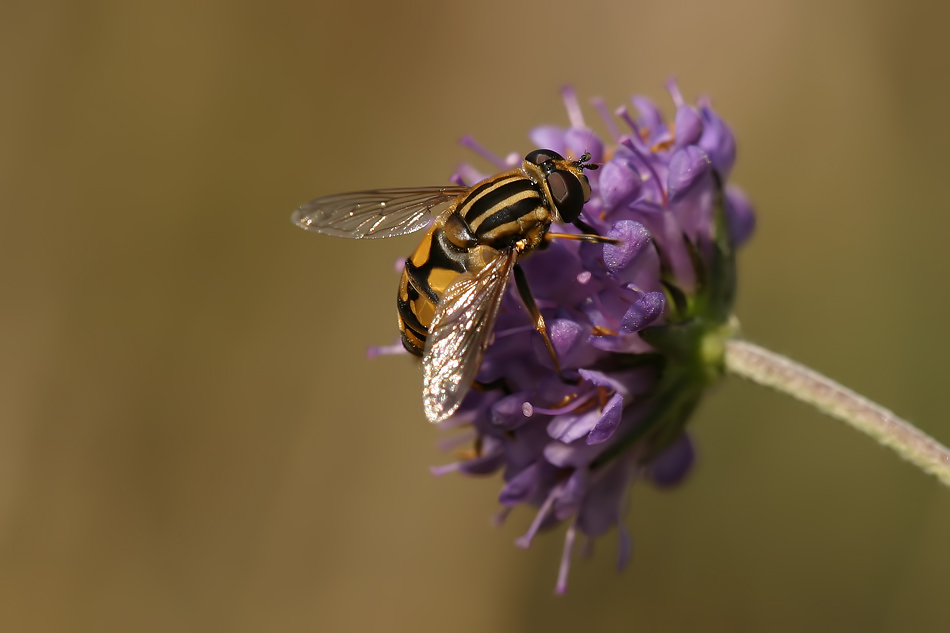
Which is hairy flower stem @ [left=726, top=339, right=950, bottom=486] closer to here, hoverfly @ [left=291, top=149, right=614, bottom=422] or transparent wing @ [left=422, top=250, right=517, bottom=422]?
hoverfly @ [left=291, top=149, right=614, bottom=422]

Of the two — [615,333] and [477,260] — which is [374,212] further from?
[615,333]

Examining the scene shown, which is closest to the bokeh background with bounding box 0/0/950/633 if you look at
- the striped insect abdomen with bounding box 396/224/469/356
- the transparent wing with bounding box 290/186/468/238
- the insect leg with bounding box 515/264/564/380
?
the transparent wing with bounding box 290/186/468/238

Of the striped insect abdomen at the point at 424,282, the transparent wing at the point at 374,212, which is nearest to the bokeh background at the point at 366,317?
the transparent wing at the point at 374,212

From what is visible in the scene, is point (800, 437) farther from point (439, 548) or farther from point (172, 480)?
point (172, 480)

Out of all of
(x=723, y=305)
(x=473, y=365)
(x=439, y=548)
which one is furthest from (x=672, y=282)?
(x=439, y=548)

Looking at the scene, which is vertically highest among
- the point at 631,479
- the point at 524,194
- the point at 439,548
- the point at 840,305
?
the point at 524,194

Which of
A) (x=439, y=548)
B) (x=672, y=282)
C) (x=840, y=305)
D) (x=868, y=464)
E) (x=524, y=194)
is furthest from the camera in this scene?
(x=439, y=548)

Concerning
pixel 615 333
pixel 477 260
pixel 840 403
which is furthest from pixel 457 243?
pixel 840 403
